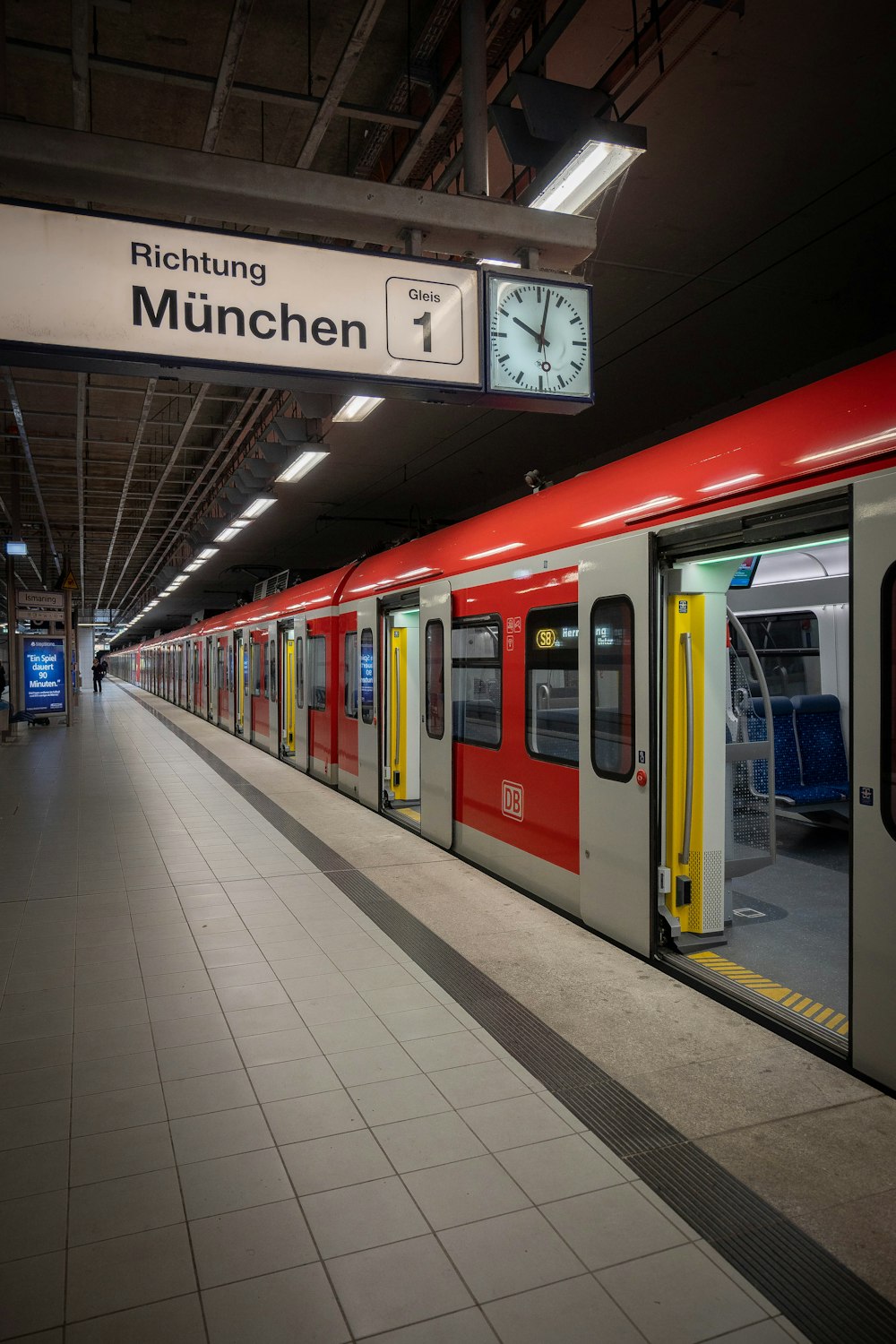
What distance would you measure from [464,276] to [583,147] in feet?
1.93

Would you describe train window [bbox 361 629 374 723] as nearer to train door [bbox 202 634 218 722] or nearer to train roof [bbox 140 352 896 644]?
train roof [bbox 140 352 896 644]

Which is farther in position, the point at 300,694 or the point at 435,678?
the point at 300,694

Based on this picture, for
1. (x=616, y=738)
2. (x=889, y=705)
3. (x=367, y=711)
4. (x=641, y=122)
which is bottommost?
(x=367, y=711)

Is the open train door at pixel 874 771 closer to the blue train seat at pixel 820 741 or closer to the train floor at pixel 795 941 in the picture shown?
the train floor at pixel 795 941

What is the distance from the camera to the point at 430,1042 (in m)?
3.39

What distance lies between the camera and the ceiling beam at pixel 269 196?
2643 mm

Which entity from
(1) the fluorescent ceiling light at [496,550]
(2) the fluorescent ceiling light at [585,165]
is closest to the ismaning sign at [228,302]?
(2) the fluorescent ceiling light at [585,165]

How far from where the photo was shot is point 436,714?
687 centimetres

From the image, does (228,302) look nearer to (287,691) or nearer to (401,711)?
(401,711)

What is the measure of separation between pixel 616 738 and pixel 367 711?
468 centimetres

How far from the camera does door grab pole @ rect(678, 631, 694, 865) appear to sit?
4066 mm

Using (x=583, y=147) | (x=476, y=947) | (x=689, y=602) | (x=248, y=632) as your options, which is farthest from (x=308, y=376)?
(x=248, y=632)

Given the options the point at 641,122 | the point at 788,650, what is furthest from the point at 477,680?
the point at 788,650

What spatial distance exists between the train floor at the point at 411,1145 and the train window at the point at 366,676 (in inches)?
148
